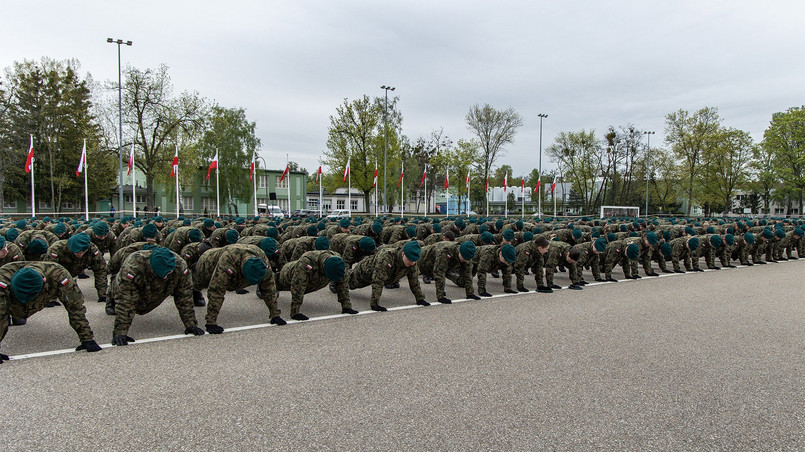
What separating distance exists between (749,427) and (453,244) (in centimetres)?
636

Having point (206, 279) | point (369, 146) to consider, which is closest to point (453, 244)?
point (206, 279)

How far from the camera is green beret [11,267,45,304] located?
5.18 m

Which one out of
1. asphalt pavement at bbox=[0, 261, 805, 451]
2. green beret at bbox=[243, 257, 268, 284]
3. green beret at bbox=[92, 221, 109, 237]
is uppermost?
green beret at bbox=[92, 221, 109, 237]

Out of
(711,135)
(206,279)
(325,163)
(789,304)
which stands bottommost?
(789,304)

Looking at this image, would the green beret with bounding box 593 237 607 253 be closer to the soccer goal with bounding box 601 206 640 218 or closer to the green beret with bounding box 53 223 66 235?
the green beret with bounding box 53 223 66 235

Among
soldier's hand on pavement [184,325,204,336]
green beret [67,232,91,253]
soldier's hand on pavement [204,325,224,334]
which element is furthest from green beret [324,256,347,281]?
green beret [67,232,91,253]

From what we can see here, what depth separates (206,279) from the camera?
8039 mm

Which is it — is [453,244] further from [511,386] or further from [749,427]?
[749,427]

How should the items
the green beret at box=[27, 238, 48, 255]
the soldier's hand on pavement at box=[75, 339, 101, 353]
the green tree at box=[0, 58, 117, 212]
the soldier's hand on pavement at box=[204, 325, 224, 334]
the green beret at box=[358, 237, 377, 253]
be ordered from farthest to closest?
1. the green tree at box=[0, 58, 117, 212]
2. the green beret at box=[358, 237, 377, 253]
3. the green beret at box=[27, 238, 48, 255]
4. the soldier's hand on pavement at box=[204, 325, 224, 334]
5. the soldier's hand on pavement at box=[75, 339, 101, 353]

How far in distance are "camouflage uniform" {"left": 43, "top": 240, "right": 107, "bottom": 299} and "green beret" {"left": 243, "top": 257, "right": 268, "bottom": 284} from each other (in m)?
3.70

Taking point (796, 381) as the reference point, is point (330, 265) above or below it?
above

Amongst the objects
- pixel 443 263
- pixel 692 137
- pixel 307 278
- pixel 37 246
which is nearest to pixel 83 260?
pixel 37 246

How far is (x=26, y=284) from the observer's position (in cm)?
521

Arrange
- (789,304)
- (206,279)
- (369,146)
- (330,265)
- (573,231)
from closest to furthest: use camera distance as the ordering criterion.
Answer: (330,265), (206,279), (789,304), (573,231), (369,146)
